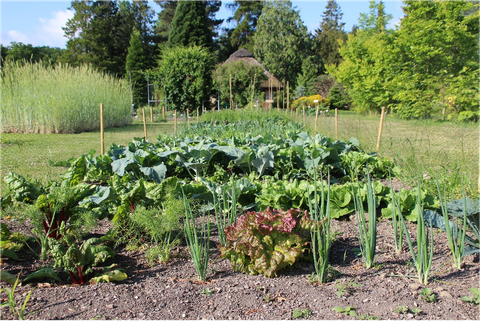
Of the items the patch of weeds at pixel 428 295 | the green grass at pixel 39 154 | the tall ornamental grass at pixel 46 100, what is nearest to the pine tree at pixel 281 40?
the tall ornamental grass at pixel 46 100

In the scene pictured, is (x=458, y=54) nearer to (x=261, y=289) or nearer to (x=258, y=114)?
(x=258, y=114)

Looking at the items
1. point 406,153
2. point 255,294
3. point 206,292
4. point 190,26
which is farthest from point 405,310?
point 190,26

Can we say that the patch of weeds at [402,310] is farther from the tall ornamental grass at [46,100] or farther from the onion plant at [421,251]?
the tall ornamental grass at [46,100]

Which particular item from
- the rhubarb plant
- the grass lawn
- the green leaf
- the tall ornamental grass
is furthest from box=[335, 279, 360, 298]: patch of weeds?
the tall ornamental grass

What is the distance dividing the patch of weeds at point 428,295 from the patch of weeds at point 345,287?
0.29 metres

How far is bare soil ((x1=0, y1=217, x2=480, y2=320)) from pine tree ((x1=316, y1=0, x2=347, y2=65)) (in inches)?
1259

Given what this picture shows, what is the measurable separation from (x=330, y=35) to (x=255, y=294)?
38376mm

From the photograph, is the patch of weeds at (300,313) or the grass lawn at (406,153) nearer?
the patch of weeds at (300,313)

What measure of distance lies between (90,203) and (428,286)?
6.34 feet

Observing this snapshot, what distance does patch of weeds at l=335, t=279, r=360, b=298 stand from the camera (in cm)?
164

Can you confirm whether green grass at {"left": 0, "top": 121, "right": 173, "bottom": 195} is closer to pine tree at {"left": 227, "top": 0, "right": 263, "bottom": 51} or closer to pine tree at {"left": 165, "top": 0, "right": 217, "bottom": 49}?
pine tree at {"left": 165, "top": 0, "right": 217, "bottom": 49}

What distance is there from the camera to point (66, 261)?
1666mm

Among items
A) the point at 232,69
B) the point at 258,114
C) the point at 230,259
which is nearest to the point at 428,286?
the point at 230,259

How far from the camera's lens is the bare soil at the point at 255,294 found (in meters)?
1.49
